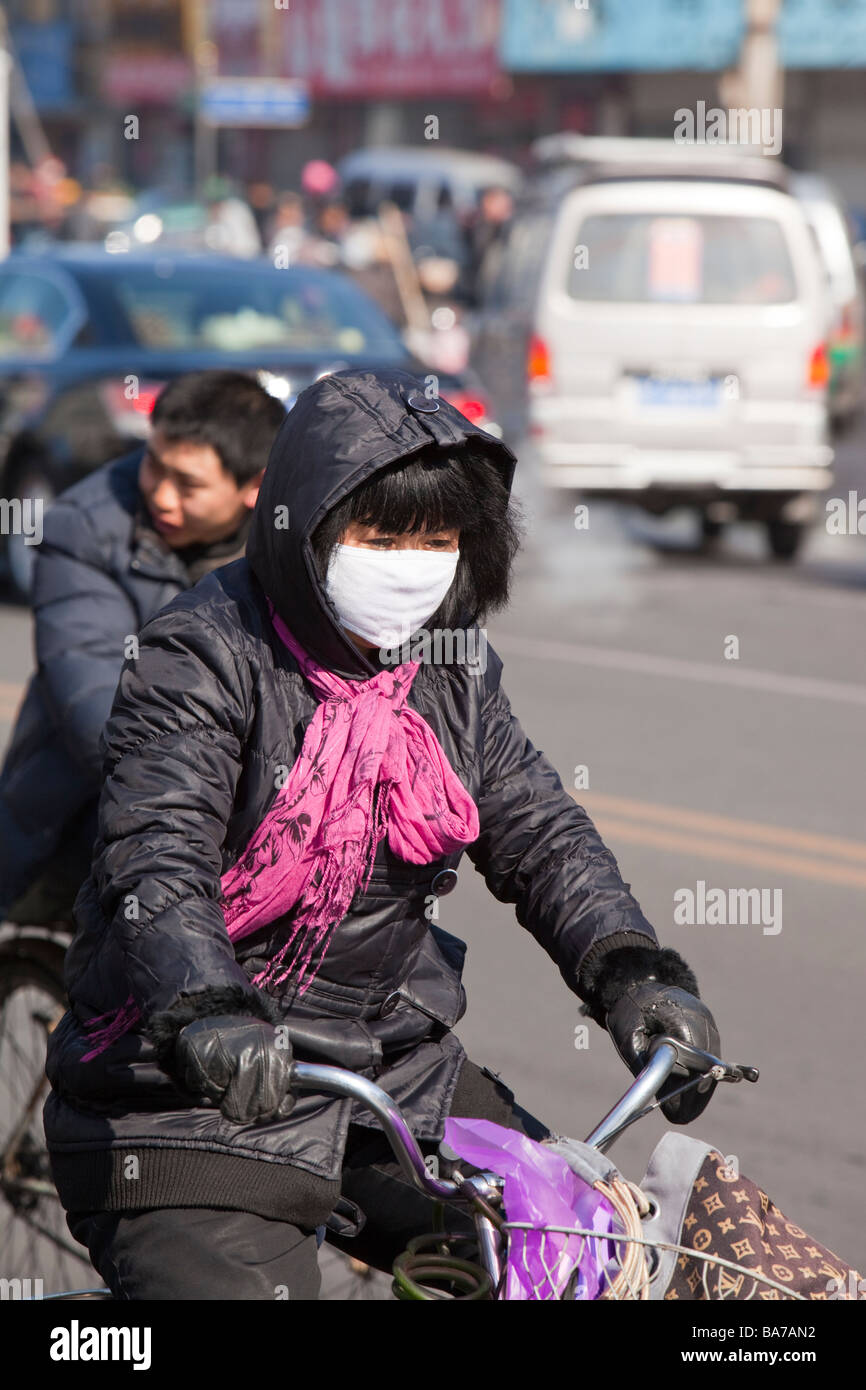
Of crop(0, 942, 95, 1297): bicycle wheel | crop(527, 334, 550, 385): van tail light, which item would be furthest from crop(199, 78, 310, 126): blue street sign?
crop(0, 942, 95, 1297): bicycle wheel

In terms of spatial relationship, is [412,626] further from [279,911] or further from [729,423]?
[729,423]

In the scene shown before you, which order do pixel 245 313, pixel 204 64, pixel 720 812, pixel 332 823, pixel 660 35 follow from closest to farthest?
pixel 332 823
pixel 720 812
pixel 245 313
pixel 660 35
pixel 204 64

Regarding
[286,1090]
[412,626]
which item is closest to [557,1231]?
[286,1090]

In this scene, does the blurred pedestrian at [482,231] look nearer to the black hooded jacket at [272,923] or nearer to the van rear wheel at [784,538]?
the van rear wheel at [784,538]

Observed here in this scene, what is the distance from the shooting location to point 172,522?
149 inches

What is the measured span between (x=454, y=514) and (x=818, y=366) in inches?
395

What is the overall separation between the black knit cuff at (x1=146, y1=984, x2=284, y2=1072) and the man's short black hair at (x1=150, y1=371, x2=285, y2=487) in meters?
1.86

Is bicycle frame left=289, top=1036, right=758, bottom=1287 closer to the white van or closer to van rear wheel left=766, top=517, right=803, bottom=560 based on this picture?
Answer: the white van

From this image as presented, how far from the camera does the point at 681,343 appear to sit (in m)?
12.0

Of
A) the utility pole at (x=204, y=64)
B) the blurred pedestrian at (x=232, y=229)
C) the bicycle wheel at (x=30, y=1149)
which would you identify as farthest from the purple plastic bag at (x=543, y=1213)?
the utility pole at (x=204, y=64)

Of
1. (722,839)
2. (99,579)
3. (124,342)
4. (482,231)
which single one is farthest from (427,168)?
(99,579)

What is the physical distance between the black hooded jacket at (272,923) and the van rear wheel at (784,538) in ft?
34.4

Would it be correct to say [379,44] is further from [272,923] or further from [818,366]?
[272,923]

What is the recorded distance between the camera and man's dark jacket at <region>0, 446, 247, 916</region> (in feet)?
11.4
